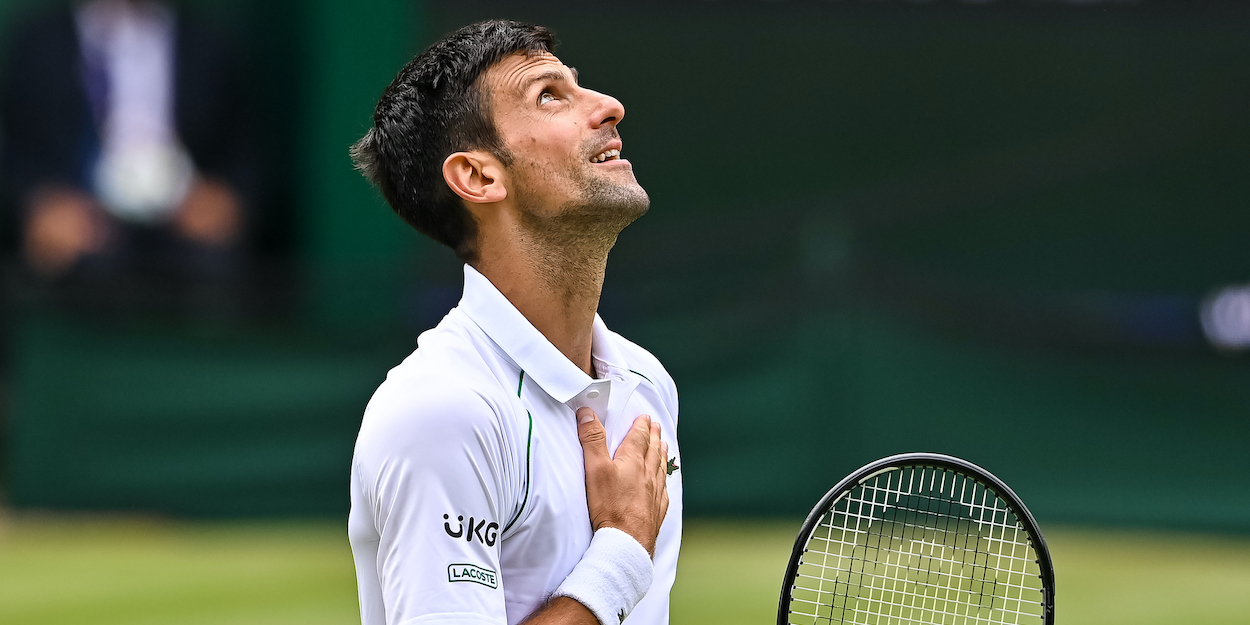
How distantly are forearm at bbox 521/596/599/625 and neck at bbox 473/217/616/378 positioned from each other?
1.66 feet

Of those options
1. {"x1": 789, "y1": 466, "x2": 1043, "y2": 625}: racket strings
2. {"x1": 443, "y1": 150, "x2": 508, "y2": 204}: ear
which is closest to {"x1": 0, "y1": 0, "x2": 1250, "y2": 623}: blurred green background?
{"x1": 789, "y1": 466, "x2": 1043, "y2": 625}: racket strings

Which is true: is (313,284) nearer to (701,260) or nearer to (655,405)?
(701,260)

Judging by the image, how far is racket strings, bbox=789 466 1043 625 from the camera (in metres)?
2.85

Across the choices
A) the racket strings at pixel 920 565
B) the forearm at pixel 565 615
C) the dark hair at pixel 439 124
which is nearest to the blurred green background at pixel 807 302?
the racket strings at pixel 920 565

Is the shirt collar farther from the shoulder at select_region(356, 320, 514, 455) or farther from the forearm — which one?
the forearm

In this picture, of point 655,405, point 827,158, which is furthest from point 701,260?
point 655,405

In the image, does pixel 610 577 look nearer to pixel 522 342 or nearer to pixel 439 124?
pixel 522 342

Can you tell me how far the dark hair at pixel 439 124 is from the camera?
8.29 feet

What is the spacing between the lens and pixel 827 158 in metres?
9.52

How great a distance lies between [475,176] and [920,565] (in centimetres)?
228

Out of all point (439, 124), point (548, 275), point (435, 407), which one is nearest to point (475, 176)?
point (439, 124)

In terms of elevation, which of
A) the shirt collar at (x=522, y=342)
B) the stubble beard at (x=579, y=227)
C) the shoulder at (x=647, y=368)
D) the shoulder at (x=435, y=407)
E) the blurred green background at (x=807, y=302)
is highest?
the blurred green background at (x=807, y=302)

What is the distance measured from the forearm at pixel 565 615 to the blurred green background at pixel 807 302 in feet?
13.4

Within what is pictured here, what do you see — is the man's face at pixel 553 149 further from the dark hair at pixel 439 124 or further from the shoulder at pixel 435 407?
the shoulder at pixel 435 407
